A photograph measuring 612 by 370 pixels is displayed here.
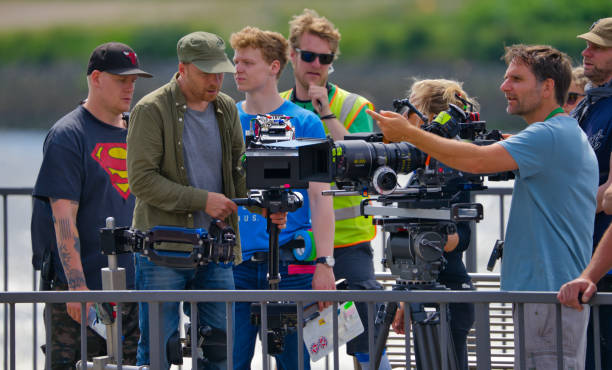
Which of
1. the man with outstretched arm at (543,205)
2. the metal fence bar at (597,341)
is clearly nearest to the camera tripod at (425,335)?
the man with outstretched arm at (543,205)

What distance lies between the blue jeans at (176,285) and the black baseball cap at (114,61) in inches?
40.0

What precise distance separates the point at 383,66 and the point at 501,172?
55.5 feet

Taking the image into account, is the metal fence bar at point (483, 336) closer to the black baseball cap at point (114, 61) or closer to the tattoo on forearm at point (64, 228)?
the tattoo on forearm at point (64, 228)

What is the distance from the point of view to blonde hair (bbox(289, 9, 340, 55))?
5.37 metres

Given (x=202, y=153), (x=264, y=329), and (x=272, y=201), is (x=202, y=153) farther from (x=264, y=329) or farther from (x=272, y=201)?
(x=264, y=329)

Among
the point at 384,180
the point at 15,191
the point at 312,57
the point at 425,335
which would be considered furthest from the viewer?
the point at 15,191

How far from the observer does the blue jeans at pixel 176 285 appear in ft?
13.7

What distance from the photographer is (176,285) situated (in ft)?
14.0

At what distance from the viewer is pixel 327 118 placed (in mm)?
5188

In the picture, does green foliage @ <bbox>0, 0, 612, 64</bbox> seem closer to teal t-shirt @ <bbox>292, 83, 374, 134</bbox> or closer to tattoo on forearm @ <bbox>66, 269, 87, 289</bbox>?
teal t-shirt @ <bbox>292, 83, 374, 134</bbox>

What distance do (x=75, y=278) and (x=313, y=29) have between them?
179 centimetres

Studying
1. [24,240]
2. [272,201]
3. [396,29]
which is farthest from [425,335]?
[396,29]

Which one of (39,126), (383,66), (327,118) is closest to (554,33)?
(383,66)

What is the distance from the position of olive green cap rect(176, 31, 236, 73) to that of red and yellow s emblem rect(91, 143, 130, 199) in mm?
651
